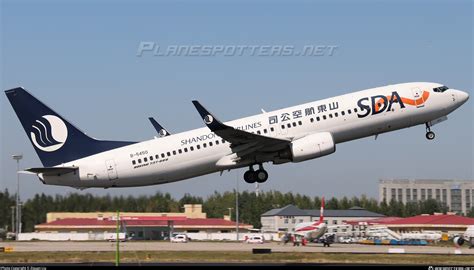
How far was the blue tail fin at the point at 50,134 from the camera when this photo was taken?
54875mm

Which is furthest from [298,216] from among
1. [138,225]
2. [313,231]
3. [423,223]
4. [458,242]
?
[138,225]

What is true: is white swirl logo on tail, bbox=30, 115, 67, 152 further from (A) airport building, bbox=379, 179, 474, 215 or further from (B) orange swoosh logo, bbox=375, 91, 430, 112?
(A) airport building, bbox=379, 179, 474, 215

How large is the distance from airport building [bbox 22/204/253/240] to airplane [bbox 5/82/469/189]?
11144mm

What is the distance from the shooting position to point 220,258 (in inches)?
2265

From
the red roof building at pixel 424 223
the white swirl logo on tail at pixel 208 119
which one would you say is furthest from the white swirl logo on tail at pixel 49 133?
the red roof building at pixel 424 223

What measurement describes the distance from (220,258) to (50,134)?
15.1 m

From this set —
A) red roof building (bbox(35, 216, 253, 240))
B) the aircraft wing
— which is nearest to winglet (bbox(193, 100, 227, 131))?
the aircraft wing

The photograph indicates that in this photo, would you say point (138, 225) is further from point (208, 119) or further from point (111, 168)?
point (208, 119)

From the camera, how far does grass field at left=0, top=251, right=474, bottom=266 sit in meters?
55.7

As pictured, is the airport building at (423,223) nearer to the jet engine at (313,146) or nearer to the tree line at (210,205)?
the tree line at (210,205)

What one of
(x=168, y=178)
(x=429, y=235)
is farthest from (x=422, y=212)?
(x=168, y=178)

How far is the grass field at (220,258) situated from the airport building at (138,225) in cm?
577

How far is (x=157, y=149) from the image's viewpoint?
175 feet

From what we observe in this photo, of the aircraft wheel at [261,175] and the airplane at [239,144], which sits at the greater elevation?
the airplane at [239,144]
